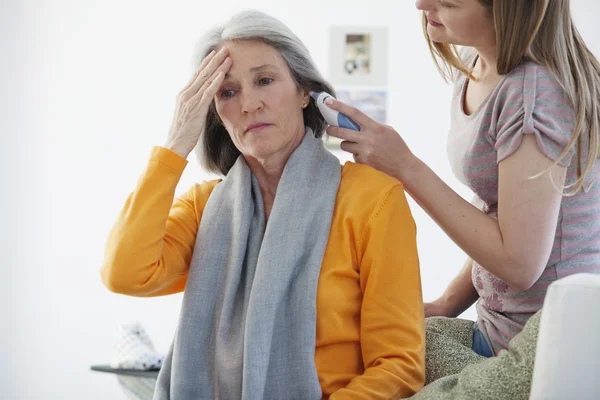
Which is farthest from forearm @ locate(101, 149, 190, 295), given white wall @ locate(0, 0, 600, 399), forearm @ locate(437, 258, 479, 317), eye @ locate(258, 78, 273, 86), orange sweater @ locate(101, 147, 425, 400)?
white wall @ locate(0, 0, 600, 399)

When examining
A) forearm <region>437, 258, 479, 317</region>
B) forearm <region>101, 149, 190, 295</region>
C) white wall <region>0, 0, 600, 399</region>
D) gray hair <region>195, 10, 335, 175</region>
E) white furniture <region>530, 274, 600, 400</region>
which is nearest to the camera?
white furniture <region>530, 274, 600, 400</region>

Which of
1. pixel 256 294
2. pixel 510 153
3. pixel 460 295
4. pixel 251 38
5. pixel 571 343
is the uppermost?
pixel 251 38

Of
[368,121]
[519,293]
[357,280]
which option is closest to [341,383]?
[357,280]

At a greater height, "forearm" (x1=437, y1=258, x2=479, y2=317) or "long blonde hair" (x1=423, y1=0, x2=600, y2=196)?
"long blonde hair" (x1=423, y1=0, x2=600, y2=196)

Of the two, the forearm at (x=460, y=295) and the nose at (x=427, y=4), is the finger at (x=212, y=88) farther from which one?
the forearm at (x=460, y=295)

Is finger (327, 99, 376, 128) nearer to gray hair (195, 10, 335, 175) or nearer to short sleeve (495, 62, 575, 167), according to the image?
gray hair (195, 10, 335, 175)

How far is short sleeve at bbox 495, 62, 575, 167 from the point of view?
151cm

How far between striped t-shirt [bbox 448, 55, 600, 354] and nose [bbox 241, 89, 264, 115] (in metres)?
0.44

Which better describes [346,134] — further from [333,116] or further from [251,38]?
[251,38]

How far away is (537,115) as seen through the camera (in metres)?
1.51

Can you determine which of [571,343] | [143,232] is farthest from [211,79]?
[571,343]

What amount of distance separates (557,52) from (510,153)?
228mm

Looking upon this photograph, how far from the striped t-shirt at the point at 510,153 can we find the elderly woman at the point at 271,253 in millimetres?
195

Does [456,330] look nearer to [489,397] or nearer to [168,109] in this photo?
[489,397]
